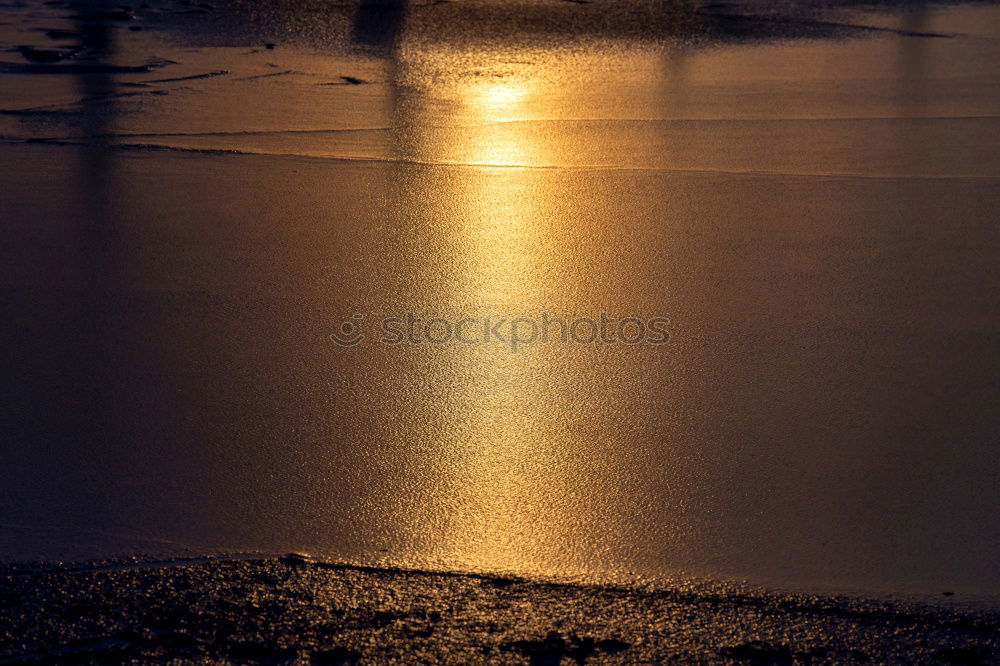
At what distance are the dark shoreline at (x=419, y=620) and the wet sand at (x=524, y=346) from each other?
0.5 inches

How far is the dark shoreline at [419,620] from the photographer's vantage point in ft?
6.13

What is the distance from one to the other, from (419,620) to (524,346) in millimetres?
1197

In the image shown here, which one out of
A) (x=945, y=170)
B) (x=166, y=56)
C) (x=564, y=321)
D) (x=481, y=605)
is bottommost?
(x=481, y=605)

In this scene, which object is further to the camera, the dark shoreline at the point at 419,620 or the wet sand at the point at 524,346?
the wet sand at the point at 524,346

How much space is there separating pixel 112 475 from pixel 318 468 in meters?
0.42

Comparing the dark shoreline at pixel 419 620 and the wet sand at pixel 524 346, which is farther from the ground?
the wet sand at pixel 524 346

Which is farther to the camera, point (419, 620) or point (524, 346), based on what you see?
point (524, 346)

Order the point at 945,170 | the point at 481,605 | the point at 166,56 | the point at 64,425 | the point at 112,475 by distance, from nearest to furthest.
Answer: the point at 481,605 < the point at 112,475 < the point at 64,425 < the point at 945,170 < the point at 166,56

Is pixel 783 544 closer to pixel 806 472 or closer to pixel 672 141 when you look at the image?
pixel 806 472

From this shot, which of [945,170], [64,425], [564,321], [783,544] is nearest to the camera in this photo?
[783,544]

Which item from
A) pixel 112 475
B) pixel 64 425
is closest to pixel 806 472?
pixel 112 475

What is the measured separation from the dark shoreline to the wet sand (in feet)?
0.04

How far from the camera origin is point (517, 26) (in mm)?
7559

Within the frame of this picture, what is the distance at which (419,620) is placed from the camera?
6.41ft
